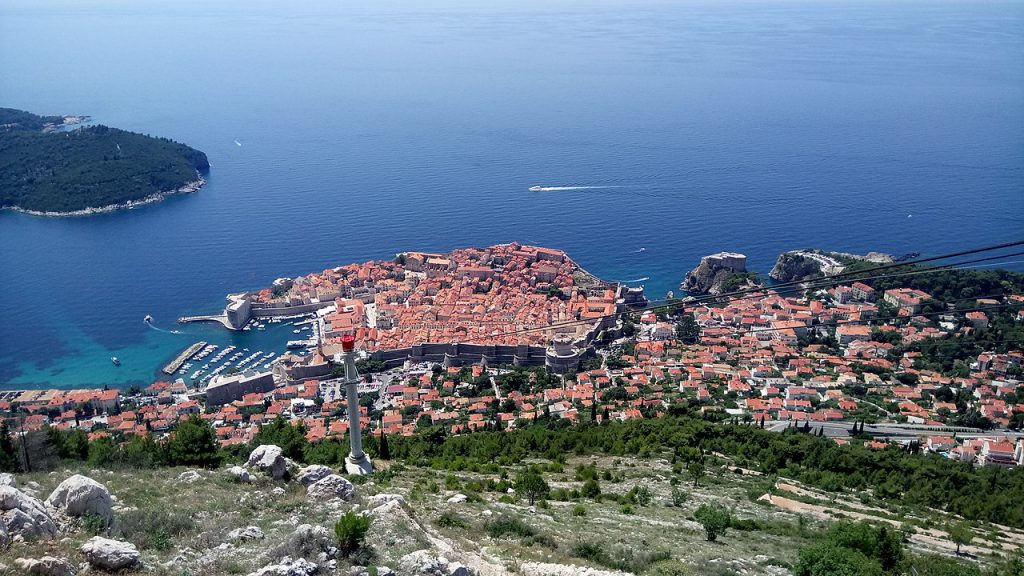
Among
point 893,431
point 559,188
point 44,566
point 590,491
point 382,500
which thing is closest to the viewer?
point 44,566

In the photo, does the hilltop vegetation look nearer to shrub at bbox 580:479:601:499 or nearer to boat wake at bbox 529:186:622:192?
shrub at bbox 580:479:601:499

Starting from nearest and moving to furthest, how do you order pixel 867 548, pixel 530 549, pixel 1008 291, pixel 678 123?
pixel 530 549 → pixel 867 548 → pixel 1008 291 → pixel 678 123

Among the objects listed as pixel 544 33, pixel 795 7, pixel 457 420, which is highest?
pixel 795 7

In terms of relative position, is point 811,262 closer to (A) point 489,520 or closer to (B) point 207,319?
(B) point 207,319

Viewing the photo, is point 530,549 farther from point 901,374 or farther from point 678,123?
point 678,123

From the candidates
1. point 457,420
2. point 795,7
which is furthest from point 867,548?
point 795,7

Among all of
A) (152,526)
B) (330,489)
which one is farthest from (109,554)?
(330,489)
